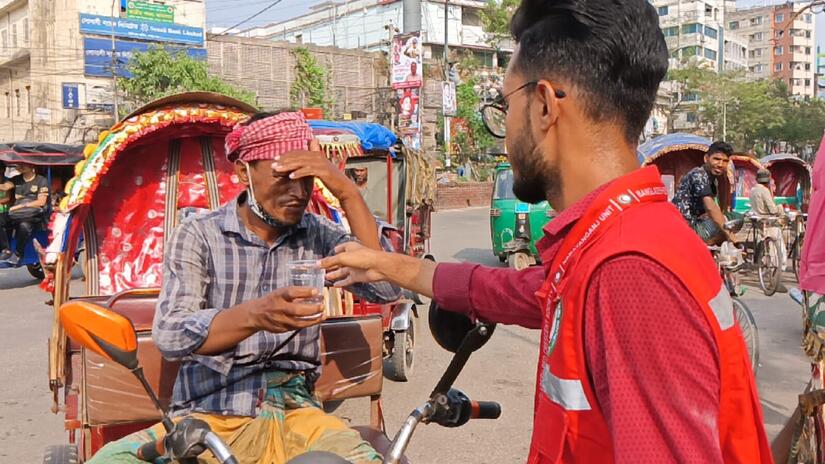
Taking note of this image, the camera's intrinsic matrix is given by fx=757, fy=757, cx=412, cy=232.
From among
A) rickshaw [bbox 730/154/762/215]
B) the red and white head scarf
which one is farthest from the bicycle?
rickshaw [bbox 730/154/762/215]

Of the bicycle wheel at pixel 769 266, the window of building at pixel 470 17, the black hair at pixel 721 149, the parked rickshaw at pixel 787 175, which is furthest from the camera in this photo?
the window of building at pixel 470 17

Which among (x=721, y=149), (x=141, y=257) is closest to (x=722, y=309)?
(x=141, y=257)

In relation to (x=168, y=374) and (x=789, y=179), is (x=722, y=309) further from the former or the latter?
(x=789, y=179)

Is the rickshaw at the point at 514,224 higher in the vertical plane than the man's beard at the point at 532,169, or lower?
lower

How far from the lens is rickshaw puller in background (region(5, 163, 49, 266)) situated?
10.8 m

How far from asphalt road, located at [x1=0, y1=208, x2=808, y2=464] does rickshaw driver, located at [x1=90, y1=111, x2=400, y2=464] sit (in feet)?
3.47

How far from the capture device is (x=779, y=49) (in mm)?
95938

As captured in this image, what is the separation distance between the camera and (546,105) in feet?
4.30

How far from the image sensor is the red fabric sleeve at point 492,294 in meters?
1.86

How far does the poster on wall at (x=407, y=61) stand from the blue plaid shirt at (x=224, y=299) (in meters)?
20.9

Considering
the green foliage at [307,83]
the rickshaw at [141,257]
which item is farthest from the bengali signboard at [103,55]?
the rickshaw at [141,257]

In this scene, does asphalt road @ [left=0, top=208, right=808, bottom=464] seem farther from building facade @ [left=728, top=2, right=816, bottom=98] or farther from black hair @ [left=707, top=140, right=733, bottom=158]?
building facade @ [left=728, top=2, right=816, bottom=98]

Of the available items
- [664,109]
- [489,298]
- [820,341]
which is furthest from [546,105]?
[664,109]

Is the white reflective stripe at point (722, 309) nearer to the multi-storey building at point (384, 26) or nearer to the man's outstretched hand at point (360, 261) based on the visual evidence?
the man's outstretched hand at point (360, 261)
